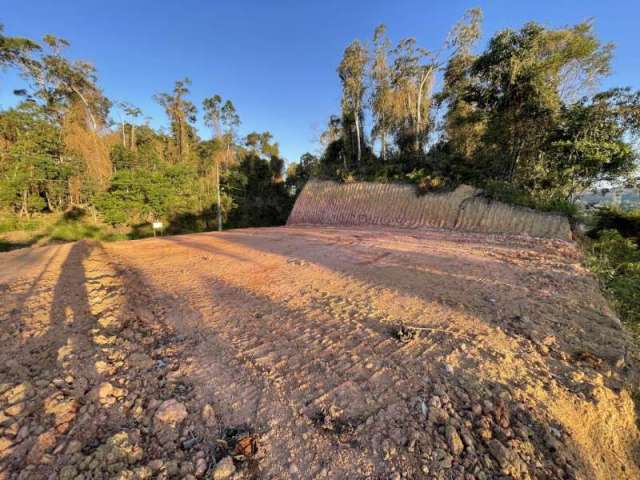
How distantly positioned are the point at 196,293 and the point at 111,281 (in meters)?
1.45

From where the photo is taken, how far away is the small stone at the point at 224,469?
114 cm

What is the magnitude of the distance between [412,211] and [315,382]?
11.1 meters

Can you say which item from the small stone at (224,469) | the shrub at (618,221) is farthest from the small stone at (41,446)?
the shrub at (618,221)

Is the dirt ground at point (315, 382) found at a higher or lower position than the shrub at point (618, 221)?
lower

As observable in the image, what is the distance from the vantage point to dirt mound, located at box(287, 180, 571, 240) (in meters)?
8.82

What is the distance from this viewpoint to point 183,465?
1195mm

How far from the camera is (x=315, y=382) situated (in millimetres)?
1766

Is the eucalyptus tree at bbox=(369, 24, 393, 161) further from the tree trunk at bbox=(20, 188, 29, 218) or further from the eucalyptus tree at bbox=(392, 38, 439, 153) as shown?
the tree trunk at bbox=(20, 188, 29, 218)

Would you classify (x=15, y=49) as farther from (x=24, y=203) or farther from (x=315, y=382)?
(x=315, y=382)

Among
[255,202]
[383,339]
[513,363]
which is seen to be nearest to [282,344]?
[383,339]

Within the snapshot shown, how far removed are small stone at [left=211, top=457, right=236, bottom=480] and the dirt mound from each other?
1019 cm

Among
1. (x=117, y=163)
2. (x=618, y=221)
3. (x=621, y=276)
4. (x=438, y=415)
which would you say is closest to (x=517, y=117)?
(x=618, y=221)

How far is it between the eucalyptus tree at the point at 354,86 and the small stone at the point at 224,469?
1616cm

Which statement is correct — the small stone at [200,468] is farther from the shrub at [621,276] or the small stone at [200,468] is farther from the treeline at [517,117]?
the treeline at [517,117]
